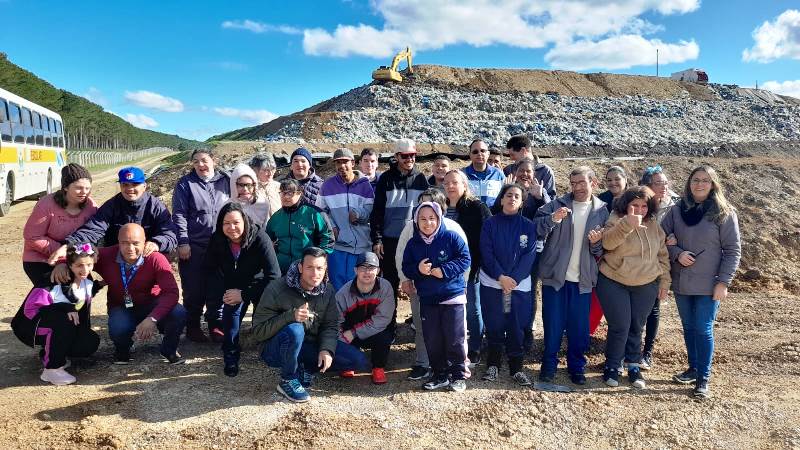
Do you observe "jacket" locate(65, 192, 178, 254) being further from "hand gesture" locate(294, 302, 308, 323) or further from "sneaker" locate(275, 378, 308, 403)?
"sneaker" locate(275, 378, 308, 403)

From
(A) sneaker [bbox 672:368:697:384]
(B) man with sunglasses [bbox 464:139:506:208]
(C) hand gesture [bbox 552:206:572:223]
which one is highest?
(B) man with sunglasses [bbox 464:139:506:208]

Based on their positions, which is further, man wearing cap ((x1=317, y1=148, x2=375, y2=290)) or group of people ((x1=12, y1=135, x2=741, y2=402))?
man wearing cap ((x1=317, y1=148, x2=375, y2=290))

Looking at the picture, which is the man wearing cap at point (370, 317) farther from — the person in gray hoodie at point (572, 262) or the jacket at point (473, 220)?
the person in gray hoodie at point (572, 262)

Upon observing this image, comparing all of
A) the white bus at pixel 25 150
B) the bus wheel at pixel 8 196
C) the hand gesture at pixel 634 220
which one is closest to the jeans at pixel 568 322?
the hand gesture at pixel 634 220

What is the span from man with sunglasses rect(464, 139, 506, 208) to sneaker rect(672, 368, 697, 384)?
2358 mm

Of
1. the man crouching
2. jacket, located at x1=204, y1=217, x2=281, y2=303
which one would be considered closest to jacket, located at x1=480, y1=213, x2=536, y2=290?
the man crouching

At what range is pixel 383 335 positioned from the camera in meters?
4.69

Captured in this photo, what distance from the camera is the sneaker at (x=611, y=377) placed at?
15.5ft

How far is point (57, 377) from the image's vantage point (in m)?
4.35

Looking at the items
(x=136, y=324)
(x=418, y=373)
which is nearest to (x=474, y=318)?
(x=418, y=373)

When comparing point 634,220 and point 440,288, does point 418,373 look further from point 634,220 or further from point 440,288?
point 634,220

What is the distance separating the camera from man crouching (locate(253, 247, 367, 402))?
13.9 ft

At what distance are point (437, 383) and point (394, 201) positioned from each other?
1.82 m

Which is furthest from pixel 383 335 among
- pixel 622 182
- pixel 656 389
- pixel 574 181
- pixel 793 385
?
pixel 793 385
